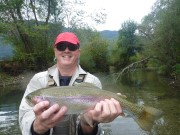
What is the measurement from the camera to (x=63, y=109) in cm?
360

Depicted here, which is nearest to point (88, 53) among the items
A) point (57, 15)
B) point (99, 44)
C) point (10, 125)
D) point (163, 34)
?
point (99, 44)

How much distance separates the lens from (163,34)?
3491 cm

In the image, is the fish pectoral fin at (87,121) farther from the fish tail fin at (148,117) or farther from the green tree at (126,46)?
the green tree at (126,46)

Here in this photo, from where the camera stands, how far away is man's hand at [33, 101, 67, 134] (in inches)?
134

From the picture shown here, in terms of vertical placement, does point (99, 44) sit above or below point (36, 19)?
below

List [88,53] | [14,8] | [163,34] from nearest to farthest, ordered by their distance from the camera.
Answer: [163,34], [14,8], [88,53]

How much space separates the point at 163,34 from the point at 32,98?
32592 millimetres

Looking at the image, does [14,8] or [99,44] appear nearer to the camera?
[14,8]

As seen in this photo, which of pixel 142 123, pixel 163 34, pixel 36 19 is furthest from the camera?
pixel 36 19

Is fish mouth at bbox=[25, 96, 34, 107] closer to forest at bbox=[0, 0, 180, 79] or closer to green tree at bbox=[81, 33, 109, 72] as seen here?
forest at bbox=[0, 0, 180, 79]

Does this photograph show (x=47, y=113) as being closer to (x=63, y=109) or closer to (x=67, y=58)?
(x=63, y=109)

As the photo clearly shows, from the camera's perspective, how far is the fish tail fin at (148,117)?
404cm

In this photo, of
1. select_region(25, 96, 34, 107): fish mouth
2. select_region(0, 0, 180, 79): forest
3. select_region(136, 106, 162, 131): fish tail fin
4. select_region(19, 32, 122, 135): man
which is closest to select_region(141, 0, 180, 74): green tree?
select_region(0, 0, 180, 79): forest

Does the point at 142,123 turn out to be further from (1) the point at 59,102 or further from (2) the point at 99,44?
(2) the point at 99,44
